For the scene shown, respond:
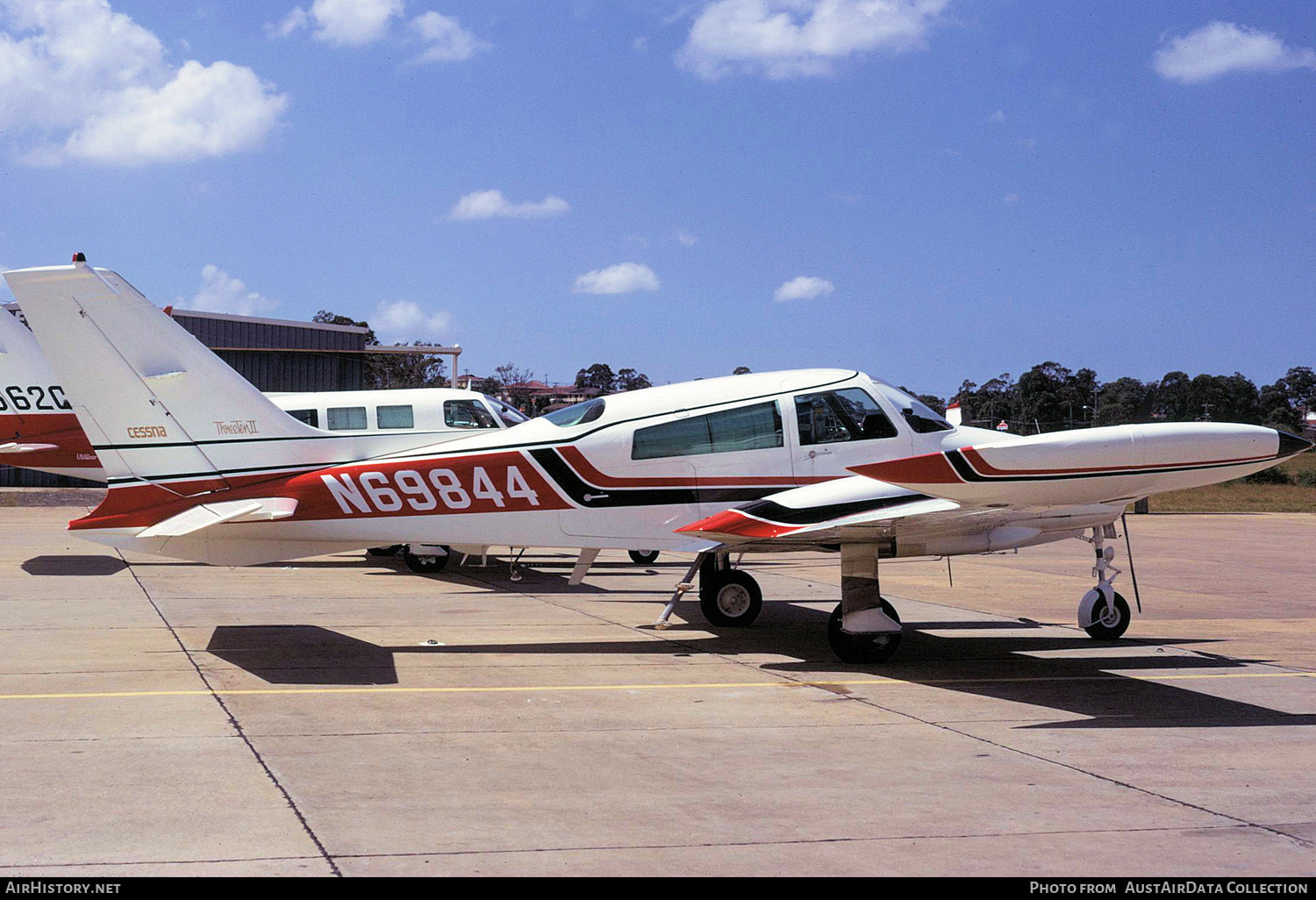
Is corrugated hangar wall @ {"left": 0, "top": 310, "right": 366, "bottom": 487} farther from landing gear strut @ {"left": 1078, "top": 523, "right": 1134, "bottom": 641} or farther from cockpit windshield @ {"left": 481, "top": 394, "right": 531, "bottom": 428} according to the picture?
landing gear strut @ {"left": 1078, "top": 523, "right": 1134, "bottom": 641}

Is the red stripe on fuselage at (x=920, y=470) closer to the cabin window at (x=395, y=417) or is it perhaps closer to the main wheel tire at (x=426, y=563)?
the main wheel tire at (x=426, y=563)

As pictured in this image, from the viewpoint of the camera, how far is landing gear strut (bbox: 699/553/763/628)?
12.1 metres

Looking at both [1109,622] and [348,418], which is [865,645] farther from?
[348,418]

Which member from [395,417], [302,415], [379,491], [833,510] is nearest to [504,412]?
[395,417]

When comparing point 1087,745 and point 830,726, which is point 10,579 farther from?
point 1087,745

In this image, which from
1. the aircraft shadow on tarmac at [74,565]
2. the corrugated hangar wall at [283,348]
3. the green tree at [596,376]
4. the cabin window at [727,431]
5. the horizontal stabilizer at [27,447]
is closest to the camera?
the cabin window at [727,431]

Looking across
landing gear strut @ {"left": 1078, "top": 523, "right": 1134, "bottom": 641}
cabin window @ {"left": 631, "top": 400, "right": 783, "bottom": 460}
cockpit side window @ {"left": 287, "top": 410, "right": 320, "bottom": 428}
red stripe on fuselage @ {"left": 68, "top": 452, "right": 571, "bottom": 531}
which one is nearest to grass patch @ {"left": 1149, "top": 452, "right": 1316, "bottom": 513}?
landing gear strut @ {"left": 1078, "top": 523, "right": 1134, "bottom": 641}

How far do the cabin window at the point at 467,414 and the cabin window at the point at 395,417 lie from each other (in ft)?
1.75

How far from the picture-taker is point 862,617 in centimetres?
980

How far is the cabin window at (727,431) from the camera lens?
1078 cm

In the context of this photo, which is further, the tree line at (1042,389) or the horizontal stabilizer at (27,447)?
the tree line at (1042,389)

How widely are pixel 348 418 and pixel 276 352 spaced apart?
66.3ft

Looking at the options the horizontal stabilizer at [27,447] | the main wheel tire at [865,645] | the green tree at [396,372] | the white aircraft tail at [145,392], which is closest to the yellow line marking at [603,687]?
the main wheel tire at [865,645]
